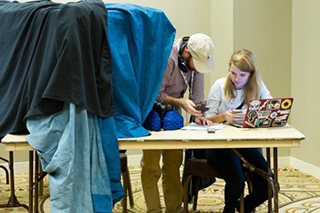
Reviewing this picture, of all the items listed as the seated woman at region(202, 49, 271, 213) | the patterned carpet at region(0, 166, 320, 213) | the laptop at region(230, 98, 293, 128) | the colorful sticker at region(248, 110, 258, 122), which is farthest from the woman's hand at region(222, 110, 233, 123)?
the patterned carpet at region(0, 166, 320, 213)

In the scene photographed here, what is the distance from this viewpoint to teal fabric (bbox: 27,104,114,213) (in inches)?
103

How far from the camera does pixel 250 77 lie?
3.32 metres

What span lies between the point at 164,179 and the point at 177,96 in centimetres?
63

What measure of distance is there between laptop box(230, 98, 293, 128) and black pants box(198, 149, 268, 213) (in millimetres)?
204

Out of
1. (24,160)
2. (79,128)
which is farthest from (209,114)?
(24,160)

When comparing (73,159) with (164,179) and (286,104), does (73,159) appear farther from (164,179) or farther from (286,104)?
(286,104)

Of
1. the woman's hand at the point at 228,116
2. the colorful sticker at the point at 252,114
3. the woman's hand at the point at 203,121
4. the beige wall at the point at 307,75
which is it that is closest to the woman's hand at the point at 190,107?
the woman's hand at the point at 203,121

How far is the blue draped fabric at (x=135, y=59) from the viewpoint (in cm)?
285

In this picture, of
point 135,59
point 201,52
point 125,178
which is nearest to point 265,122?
point 201,52

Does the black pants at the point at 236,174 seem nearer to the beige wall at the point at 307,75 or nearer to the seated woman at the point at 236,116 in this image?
the seated woman at the point at 236,116

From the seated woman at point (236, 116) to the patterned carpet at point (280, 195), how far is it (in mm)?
680

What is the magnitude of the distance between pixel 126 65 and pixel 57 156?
2.12 feet

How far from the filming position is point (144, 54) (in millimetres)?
2986

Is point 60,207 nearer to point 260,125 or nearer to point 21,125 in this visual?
point 21,125
